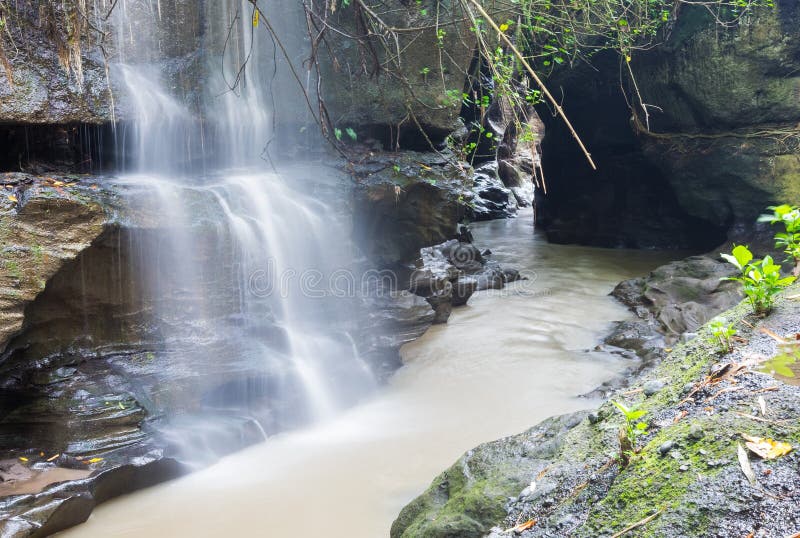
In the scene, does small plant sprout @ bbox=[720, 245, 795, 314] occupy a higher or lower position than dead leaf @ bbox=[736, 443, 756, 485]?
higher

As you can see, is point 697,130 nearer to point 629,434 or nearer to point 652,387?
point 652,387

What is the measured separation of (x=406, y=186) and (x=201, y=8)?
9.66 ft

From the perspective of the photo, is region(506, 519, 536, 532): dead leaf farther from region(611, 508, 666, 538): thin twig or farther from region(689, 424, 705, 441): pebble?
region(689, 424, 705, 441): pebble

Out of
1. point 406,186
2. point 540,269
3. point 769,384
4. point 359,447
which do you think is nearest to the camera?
point 769,384

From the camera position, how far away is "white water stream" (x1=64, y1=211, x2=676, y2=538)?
344 centimetres

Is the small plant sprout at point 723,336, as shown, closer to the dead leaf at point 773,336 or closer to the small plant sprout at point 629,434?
the dead leaf at point 773,336

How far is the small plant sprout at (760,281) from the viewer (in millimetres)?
2197

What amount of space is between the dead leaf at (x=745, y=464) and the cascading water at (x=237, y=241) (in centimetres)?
372

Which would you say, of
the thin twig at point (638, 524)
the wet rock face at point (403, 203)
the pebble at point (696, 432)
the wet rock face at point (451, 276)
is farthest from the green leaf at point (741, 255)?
the wet rock face at point (451, 276)

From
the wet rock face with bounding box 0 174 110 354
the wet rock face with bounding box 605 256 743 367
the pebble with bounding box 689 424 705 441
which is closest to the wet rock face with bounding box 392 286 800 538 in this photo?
the pebble with bounding box 689 424 705 441

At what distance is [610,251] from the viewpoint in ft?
40.1

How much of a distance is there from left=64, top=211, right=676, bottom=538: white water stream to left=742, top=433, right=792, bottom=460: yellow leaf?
2.18 meters

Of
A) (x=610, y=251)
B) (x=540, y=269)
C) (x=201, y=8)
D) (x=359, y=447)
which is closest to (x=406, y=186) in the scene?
(x=201, y=8)

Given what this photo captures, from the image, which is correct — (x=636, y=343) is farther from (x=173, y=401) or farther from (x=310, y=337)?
(x=173, y=401)
